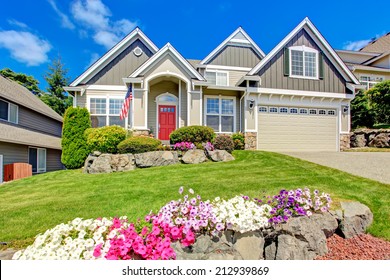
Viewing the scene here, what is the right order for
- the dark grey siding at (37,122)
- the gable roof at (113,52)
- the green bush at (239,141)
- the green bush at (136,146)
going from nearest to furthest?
the green bush at (136,146), the green bush at (239,141), the gable roof at (113,52), the dark grey siding at (37,122)

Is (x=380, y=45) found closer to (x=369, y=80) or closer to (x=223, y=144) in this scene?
(x=369, y=80)

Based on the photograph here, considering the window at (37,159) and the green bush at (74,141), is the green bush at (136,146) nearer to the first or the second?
the green bush at (74,141)

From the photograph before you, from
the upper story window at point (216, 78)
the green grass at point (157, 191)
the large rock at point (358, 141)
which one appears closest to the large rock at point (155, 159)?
the green grass at point (157, 191)

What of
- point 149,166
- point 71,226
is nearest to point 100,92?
point 149,166

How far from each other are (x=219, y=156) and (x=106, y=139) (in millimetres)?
4928

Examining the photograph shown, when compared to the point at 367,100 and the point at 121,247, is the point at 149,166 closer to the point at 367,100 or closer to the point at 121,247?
the point at 121,247

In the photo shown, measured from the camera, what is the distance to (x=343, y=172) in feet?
23.3

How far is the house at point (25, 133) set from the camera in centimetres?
1305

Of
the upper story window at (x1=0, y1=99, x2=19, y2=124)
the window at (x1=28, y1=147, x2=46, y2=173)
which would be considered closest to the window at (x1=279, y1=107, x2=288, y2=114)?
the window at (x1=28, y1=147, x2=46, y2=173)

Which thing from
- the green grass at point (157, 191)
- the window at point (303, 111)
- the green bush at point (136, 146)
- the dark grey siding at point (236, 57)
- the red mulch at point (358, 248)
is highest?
the dark grey siding at point (236, 57)

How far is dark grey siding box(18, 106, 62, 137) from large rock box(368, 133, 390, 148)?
2230cm

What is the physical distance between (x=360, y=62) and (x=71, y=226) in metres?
A: 29.8

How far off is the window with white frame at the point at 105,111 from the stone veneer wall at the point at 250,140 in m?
6.73

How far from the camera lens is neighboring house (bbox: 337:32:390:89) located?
850 inches
